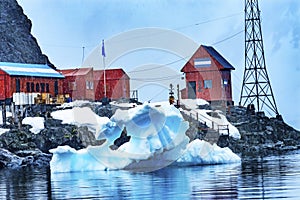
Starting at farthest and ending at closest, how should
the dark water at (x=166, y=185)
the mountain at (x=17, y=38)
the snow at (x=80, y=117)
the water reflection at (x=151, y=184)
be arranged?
the mountain at (x=17, y=38)
the snow at (x=80, y=117)
the water reflection at (x=151, y=184)
the dark water at (x=166, y=185)

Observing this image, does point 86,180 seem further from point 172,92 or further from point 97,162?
point 172,92

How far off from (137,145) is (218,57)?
27.8 m

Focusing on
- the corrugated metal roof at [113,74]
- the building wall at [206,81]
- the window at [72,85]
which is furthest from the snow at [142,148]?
the corrugated metal roof at [113,74]

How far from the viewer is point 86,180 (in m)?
24.0

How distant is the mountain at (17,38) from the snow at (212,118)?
26.0 meters

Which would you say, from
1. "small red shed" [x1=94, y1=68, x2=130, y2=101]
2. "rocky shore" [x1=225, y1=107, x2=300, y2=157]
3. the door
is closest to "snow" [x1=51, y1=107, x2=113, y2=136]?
"rocky shore" [x1=225, y1=107, x2=300, y2=157]

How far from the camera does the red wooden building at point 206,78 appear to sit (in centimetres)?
5291

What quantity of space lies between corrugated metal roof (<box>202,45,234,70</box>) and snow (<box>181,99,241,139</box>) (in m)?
4.74

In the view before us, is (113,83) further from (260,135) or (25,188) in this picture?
(25,188)

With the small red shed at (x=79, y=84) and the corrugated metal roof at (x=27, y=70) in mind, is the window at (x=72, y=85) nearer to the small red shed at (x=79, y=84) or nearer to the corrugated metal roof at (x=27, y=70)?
the small red shed at (x=79, y=84)

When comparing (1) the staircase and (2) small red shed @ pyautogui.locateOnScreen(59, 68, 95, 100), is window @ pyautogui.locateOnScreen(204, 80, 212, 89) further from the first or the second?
(2) small red shed @ pyautogui.locateOnScreen(59, 68, 95, 100)

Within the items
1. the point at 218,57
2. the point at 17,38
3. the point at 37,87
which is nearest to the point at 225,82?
the point at 218,57

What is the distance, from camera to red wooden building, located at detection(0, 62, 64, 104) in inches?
2023

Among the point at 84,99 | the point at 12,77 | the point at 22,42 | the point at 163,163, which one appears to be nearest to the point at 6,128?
the point at 12,77
